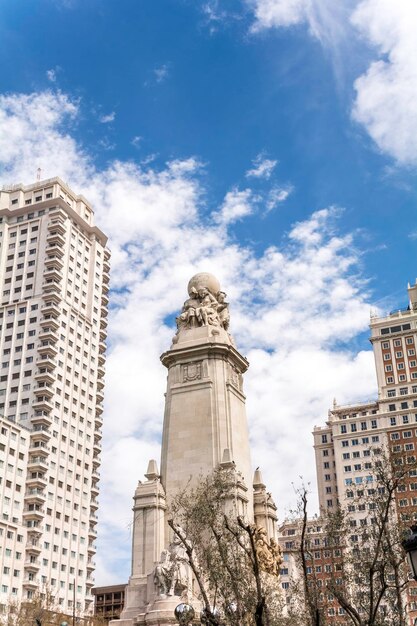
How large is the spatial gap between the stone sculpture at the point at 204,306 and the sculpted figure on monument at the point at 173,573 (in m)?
12.9

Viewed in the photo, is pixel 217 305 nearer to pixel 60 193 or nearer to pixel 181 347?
pixel 181 347

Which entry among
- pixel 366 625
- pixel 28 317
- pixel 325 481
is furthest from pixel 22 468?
pixel 366 625

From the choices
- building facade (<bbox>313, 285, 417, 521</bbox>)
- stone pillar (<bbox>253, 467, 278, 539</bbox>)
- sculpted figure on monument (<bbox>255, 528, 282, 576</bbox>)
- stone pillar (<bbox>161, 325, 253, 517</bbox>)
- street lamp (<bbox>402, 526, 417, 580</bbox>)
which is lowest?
street lamp (<bbox>402, 526, 417, 580</bbox>)

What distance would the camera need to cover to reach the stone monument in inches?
1229

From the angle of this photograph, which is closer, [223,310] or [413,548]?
[413,548]

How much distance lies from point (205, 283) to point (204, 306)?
1.53 meters

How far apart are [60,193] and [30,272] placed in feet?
46.0

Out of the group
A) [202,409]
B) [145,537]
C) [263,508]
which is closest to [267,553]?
[263,508]

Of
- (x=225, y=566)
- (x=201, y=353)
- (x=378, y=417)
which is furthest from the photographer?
(x=378, y=417)

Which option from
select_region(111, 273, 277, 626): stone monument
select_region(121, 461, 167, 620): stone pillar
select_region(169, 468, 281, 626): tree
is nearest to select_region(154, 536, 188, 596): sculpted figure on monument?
select_region(111, 273, 277, 626): stone monument

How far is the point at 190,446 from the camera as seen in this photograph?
36.1 meters

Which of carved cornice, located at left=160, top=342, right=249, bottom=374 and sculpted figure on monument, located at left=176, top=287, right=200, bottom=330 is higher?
sculpted figure on monument, located at left=176, top=287, right=200, bottom=330

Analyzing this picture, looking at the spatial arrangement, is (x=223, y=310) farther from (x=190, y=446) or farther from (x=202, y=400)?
(x=190, y=446)

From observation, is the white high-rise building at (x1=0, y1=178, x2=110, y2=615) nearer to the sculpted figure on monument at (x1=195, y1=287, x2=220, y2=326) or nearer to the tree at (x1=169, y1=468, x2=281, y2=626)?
the sculpted figure on monument at (x1=195, y1=287, x2=220, y2=326)
